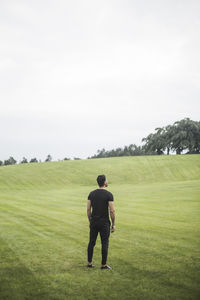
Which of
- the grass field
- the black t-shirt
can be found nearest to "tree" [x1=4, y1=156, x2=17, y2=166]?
the grass field

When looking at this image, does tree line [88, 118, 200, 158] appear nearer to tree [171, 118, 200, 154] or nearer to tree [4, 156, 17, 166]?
tree [171, 118, 200, 154]

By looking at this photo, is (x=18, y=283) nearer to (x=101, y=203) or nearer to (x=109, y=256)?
(x=101, y=203)

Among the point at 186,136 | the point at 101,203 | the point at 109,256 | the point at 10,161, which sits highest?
the point at 186,136

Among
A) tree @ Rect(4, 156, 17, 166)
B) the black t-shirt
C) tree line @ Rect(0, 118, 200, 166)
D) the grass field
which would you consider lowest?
the grass field

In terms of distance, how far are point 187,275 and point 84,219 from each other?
1048cm

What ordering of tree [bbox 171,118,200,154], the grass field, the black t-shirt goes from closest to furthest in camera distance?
the grass field, the black t-shirt, tree [bbox 171,118,200,154]

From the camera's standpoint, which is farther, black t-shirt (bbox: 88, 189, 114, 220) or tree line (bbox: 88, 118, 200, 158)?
tree line (bbox: 88, 118, 200, 158)

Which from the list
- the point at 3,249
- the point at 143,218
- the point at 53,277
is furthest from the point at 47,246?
the point at 143,218

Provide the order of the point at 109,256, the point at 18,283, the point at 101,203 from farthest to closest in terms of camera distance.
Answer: the point at 109,256, the point at 101,203, the point at 18,283

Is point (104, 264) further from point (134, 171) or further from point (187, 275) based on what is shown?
point (134, 171)

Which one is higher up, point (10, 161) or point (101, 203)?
point (10, 161)

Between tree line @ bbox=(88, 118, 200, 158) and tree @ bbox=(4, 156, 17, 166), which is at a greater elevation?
tree line @ bbox=(88, 118, 200, 158)

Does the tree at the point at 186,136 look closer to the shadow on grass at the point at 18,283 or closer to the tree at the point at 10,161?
the shadow on grass at the point at 18,283

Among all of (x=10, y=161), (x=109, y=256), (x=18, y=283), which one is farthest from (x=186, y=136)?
(x=10, y=161)
